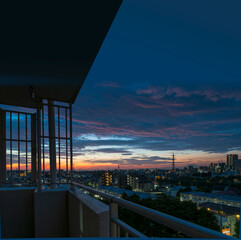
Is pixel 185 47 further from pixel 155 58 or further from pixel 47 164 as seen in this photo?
pixel 47 164

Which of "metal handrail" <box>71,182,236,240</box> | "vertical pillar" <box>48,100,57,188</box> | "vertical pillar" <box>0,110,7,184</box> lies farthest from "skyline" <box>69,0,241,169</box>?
"metal handrail" <box>71,182,236,240</box>

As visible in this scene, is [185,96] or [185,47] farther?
[185,96]

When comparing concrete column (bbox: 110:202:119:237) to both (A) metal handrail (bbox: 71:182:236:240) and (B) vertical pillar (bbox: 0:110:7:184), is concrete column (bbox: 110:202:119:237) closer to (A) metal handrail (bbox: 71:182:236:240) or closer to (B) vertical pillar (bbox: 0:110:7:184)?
(A) metal handrail (bbox: 71:182:236:240)

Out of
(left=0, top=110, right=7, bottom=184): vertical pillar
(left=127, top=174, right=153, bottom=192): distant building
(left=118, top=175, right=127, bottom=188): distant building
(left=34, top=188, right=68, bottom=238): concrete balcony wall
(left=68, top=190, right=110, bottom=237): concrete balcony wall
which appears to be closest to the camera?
(left=68, top=190, right=110, bottom=237): concrete balcony wall

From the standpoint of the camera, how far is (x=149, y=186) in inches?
351

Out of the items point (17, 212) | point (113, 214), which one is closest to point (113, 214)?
point (113, 214)

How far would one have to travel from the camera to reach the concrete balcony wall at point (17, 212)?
13.6 ft

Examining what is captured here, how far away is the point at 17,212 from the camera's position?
4.21m

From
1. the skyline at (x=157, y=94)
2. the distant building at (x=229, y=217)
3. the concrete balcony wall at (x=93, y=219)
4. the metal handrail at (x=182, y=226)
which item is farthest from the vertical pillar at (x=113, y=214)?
the skyline at (x=157, y=94)

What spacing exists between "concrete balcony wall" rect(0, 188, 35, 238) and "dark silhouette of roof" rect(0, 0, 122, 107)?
2176 millimetres

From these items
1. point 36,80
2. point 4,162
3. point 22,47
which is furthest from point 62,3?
point 4,162

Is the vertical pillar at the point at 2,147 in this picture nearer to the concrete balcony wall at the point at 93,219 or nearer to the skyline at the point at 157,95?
the skyline at the point at 157,95

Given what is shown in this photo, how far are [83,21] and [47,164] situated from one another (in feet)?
12.7

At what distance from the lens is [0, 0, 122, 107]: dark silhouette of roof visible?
1670 mm
